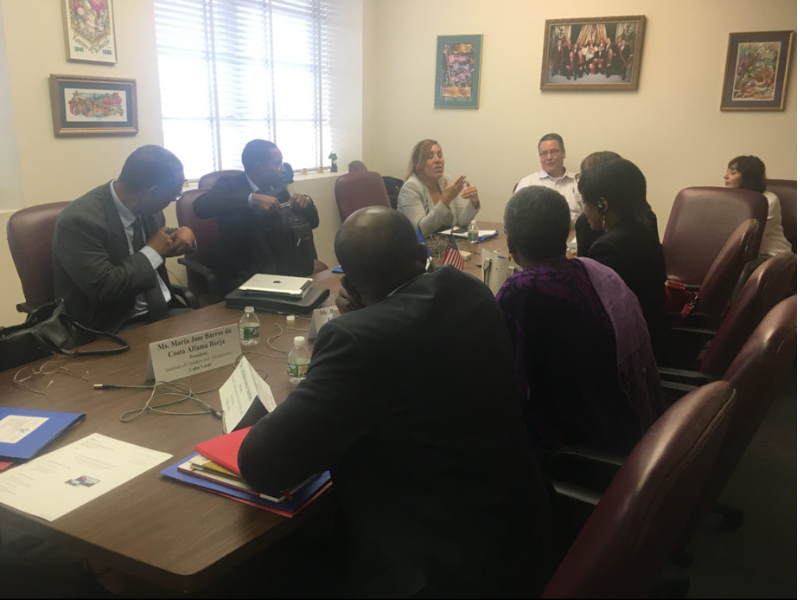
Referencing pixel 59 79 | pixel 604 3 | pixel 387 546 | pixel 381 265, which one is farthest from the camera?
pixel 604 3

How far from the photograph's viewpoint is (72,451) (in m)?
Result: 1.25

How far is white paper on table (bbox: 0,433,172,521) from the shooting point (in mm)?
1090

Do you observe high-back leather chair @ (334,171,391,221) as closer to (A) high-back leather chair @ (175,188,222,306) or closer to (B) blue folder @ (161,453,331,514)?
(A) high-back leather chair @ (175,188,222,306)

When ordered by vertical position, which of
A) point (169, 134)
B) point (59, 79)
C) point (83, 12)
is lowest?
point (169, 134)

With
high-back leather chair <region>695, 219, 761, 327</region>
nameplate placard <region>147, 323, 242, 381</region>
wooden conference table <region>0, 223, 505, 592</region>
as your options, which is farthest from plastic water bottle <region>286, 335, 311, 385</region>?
high-back leather chair <region>695, 219, 761, 327</region>

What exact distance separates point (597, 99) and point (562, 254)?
132 inches

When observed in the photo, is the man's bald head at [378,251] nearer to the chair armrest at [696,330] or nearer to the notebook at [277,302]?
the notebook at [277,302]

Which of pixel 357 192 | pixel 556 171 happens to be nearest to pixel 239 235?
pixel 357 192

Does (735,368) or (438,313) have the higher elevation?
(438,313)

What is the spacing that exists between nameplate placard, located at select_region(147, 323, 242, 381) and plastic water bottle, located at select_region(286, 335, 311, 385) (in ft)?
0.60

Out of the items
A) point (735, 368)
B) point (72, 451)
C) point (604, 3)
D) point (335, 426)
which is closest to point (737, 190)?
point (604, 3)

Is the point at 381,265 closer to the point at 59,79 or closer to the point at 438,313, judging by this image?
the point at 438,313

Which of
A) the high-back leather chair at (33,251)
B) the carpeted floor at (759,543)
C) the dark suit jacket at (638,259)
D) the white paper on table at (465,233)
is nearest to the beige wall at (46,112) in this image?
the high-back leather chair at (33,251)

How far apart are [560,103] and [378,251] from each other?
3.98 m
